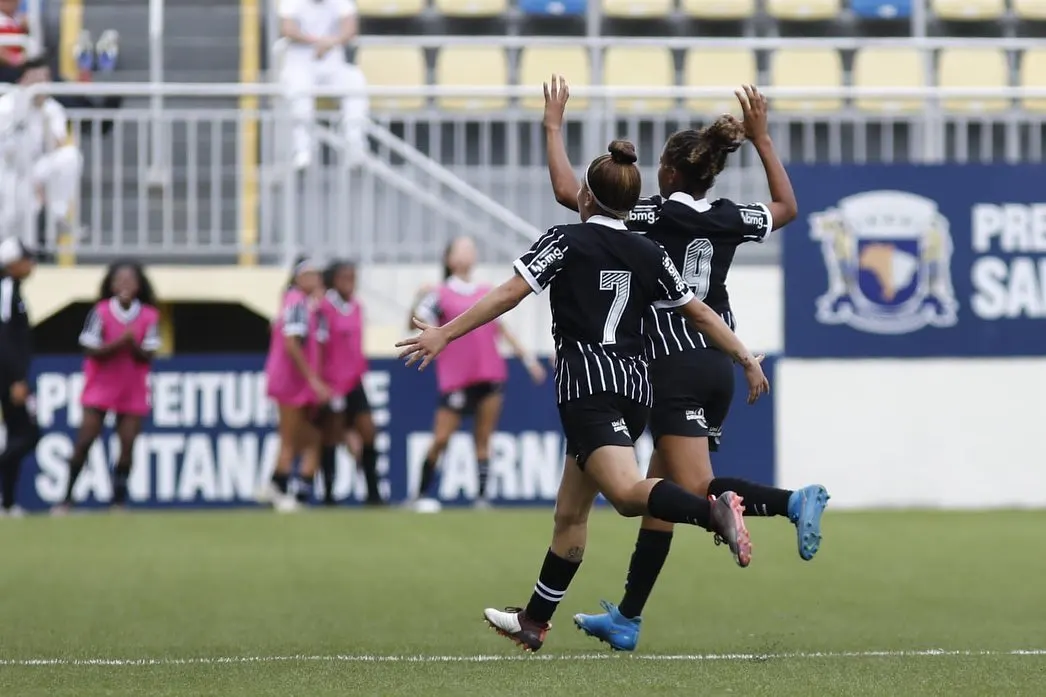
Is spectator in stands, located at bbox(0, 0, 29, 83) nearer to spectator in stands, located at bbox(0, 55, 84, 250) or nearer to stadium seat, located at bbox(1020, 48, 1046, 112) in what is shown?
spectator in stands, located at bbox(0, 55, 84, 250)

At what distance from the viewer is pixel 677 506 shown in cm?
668

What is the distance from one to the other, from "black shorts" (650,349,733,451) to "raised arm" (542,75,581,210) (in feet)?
2.37

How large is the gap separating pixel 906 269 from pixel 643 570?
29.8ft

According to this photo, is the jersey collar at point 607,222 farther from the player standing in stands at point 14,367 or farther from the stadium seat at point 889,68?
the stadium seat at point 889,68

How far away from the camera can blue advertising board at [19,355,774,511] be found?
16.0 meters

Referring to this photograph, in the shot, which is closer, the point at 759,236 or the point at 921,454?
the point at 759,236

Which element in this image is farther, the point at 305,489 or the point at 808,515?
the point at 305,489

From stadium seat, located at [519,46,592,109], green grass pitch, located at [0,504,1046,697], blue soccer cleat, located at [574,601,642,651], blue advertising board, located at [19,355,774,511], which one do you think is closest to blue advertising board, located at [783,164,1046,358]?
blue advertising board, located at [19,355,774,511]

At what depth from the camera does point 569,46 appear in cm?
1836

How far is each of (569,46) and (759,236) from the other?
10897mm

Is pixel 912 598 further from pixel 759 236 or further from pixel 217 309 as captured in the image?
pixel 217 309

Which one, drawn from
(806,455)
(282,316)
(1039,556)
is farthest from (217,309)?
(1039,556)

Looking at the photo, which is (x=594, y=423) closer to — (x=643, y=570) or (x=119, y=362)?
(x=643, y=570)

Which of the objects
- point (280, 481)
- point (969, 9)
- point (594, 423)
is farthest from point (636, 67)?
point (594, 423)
